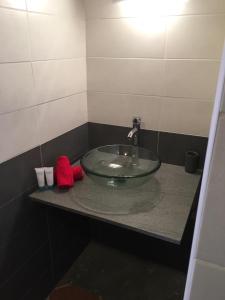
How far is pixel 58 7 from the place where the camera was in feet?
4.19

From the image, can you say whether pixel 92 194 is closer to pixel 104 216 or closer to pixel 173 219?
pixel 104 216

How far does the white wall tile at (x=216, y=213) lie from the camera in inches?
12.7

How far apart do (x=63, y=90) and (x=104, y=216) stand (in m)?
0.71

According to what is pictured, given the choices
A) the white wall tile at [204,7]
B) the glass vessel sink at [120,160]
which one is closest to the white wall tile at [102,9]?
the white wall tile at [204,7]

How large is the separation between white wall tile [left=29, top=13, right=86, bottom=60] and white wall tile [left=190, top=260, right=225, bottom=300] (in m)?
1.10

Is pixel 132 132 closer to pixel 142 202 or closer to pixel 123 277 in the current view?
pixel 142 202

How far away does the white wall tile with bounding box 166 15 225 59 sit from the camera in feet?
4.05

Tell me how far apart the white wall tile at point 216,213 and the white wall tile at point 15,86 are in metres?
0.95

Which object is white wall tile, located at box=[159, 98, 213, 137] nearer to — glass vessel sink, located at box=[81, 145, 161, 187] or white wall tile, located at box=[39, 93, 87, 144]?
glass vessel sink, located at box=[81, 145, 161, 187]

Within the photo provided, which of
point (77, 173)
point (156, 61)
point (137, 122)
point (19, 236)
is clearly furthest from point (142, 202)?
point (156, 61)

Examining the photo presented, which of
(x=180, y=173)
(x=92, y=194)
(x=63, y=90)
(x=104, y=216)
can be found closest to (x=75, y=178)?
(x=92, y=194)

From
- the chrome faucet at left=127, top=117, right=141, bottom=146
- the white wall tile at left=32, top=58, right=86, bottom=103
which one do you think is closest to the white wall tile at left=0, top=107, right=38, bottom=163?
the white wall tile at left=32, top=58, right=86, bottom=103

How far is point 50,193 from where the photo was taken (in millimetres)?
1312

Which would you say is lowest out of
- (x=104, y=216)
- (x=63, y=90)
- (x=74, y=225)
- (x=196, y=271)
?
(x=74, y=225)
